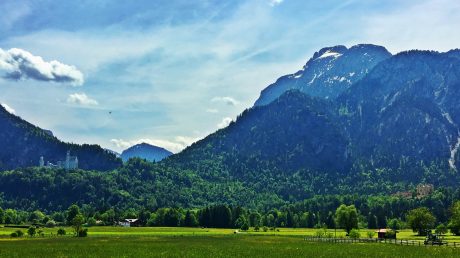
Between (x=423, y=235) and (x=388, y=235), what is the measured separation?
28756 millimetres

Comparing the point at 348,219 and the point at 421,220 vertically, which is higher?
the point at 421,220

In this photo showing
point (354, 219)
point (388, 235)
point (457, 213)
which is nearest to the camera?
point (388, 235)

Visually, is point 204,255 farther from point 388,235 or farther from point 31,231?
point 31,231

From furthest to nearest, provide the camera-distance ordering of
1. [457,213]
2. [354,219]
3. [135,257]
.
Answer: [354,219], [457,213], [135,257]

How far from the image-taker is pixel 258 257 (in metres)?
77.2

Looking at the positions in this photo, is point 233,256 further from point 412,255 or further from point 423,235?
point 423,235

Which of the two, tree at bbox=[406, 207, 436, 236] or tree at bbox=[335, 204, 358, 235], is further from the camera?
tree at bbox=[335, 204, 358, 235]

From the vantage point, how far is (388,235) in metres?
141

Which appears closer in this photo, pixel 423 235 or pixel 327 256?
pixel 327 256

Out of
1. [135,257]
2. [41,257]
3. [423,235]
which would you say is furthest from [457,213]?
[41,257]

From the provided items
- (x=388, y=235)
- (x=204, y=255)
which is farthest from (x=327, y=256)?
(x=388, y=235)

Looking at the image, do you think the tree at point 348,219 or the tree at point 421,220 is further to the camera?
the tree at point 348,219

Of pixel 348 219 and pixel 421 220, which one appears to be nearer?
pixel 421 220

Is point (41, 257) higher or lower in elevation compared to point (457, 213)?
lower
